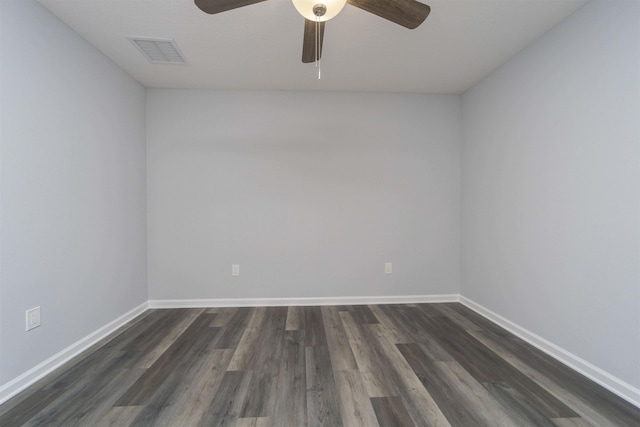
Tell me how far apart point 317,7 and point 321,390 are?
2018 millimetres

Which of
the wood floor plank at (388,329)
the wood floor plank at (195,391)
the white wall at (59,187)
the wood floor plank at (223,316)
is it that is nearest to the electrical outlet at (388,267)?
the wood floor plank at (388,329)

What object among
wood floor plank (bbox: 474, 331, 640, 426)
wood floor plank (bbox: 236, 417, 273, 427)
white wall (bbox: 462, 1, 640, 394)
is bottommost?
wood floor plank (bbox: 474, 331, 640, 426)

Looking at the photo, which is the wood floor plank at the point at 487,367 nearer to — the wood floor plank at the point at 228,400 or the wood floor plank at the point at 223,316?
the wood floor plank at the point at 228,400

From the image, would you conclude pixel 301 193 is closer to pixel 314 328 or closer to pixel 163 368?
pixel 314 328

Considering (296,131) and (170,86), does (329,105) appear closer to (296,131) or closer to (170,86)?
(296,131)

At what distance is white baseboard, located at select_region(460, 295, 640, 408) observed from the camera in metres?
1.55

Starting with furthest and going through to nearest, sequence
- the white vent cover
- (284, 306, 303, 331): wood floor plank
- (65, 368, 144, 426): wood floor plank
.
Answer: (284, 306, 303, 331): wood floor plank < the white vent cover < (65, 368, 144, 426): wood floor plank

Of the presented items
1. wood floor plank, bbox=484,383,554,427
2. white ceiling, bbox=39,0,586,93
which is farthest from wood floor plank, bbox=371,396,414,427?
white ceiling, bbox=39,0,586,93

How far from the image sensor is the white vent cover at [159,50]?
216 cm

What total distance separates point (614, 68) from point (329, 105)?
7.27 ft

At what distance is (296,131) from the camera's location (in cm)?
309

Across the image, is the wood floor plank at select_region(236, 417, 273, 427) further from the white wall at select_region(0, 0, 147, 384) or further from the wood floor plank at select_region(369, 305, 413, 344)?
the white wall at select_region(0, 0, 147, 384)

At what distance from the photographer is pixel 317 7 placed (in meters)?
1.31

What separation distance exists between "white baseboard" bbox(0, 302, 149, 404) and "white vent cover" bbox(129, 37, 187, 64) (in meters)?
2.31
